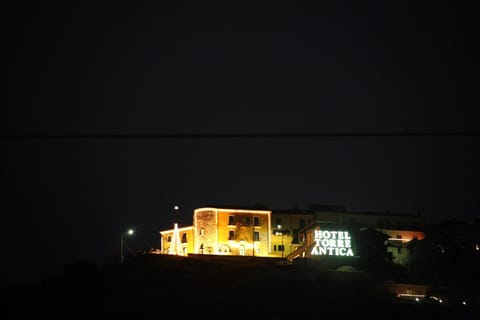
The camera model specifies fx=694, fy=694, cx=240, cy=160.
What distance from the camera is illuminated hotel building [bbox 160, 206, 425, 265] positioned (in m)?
88.1

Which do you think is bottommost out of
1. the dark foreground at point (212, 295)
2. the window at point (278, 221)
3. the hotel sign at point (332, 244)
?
the dark foreground at point (212, 295)

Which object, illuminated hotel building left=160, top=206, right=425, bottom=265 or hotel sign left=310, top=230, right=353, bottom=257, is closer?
hotel sign left=310, top=230, right=353, bottom=257

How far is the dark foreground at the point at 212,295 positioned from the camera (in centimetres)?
5438

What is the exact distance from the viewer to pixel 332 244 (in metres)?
87.1

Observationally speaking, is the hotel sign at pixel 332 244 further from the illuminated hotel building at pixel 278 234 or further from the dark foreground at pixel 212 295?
the dark foreground at pixel 212 295

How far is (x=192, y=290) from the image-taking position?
65875 millimetres

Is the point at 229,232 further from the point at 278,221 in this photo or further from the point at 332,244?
the point at 332,244

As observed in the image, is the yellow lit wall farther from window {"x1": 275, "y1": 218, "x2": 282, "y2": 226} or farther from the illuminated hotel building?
window {"x1": 275, "y1": 218, "x2": 282, "y2": 226}

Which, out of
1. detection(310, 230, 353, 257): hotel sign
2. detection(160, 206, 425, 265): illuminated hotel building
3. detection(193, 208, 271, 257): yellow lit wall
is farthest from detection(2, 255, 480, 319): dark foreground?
detection(193, 208, 271, 257): yellow lit wall

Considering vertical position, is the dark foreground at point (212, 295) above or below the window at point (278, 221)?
below

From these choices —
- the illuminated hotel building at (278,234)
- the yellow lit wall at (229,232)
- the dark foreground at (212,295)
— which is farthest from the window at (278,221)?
the dark foreground at (212,295)

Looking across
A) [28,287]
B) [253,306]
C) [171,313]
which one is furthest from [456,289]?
[28,287]

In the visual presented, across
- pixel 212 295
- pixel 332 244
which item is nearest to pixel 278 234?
pixel 332 244

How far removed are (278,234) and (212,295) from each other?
40.3 metres
